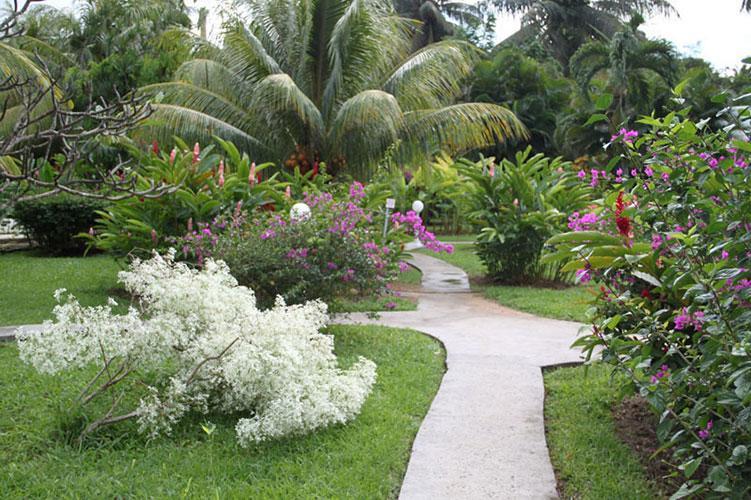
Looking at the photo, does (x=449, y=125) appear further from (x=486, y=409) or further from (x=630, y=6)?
(x=630, y=6)

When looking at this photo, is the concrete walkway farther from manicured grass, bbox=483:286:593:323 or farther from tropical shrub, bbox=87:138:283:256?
tropical shrub, bbox=87:138:283:256

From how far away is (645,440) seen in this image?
427 centimetres

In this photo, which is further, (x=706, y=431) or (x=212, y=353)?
(x=212, y=353)

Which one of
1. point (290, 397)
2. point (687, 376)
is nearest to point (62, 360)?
point (290, 397)

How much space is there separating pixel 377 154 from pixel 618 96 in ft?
39.0

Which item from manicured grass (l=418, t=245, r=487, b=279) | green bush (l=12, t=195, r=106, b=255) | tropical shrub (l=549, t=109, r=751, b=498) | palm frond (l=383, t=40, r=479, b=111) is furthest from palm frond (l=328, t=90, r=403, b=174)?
tropical shrub (l=549, t=109, r=751, b=498)

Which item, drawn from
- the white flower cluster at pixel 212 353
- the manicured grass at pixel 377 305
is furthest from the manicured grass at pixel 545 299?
the white flower cluster at pixel 212 353

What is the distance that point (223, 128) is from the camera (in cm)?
1211

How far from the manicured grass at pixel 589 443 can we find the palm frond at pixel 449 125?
7.76 metres

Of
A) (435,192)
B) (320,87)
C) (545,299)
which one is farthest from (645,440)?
(435,192)

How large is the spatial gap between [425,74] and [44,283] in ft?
23.1

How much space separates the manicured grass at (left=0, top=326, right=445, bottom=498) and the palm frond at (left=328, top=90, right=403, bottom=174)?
265 inches

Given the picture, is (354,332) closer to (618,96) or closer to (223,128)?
(223,128)

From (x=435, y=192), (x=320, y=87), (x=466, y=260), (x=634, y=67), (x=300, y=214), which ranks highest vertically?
(x=634, y=67)
